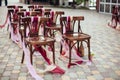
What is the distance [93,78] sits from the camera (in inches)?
143

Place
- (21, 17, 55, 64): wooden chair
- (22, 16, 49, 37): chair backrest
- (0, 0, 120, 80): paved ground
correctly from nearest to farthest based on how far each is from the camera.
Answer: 1. (0, 0, 120, 80): paved ground
2. (21, 17, 55, 64): wooden chair
3. (22, 16, 49, 37): chair backrest

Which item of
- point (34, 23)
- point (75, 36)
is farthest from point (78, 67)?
point (34, 23)

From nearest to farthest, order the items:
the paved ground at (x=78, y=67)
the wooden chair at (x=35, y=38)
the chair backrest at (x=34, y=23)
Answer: the paved ground at (x=78, y=67) < the wooden chair at (x=35, y=38) < the chair backrest at (x=34, y=23)

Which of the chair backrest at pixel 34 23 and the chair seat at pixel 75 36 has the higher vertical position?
the chair backrest at pixel 34 23

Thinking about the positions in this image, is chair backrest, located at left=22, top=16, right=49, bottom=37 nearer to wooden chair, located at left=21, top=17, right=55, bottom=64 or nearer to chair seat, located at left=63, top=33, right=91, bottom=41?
wooden chair, located at left=21, top=17, right=55, bottom=64

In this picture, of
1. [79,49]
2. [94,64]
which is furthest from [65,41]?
[94,64]

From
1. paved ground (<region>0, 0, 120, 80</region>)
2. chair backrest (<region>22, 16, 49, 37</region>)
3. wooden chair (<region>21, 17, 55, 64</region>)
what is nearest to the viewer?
paved ground (<region>0, 0, 120, 80</region>)

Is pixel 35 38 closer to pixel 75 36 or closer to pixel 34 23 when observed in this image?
pixel 34 23

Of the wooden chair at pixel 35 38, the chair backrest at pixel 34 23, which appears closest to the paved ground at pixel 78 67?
the wooden chair at pixel 35 38

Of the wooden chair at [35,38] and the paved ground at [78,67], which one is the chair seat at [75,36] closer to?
the wooden chair at [35,38]

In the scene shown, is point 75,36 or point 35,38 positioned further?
point 75,36

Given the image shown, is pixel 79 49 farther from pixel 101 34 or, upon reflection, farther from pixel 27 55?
pixel 101 34

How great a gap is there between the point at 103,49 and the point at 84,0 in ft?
34.8

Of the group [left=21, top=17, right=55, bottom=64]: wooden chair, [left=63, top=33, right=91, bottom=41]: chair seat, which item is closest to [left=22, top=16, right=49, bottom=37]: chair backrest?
[left=21, top=17, right=55, bottom=64]: wooden chair
